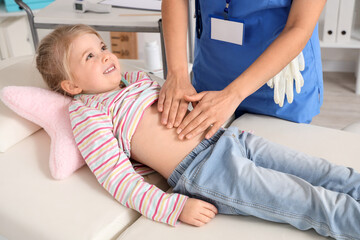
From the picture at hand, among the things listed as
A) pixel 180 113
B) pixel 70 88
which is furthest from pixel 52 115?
pixel 180 113

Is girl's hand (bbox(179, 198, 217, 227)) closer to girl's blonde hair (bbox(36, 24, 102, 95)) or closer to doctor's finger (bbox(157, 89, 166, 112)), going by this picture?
doctor's finger (bbox(157, 89, 166, 112))

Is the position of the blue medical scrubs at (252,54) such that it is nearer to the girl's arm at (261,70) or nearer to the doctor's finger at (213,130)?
the girl's arm at (261,70)

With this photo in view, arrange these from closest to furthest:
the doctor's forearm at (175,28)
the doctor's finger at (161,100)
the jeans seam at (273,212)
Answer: the jeans seam at (273,212) < the doctor's finger at (161,100) < the doctor's forearm at (175,28)

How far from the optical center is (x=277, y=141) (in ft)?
4.72

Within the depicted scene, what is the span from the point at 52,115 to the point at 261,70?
0.71 m

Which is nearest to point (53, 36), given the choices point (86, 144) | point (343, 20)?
point (86, 144)

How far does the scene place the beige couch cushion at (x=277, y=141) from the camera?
109 cm

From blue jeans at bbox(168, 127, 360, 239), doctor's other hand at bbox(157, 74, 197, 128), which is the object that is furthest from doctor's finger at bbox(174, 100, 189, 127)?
blue jeans at bbox(168, 127, 360, 239)

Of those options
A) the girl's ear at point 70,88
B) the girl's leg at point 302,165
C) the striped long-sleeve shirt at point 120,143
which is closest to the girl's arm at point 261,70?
the girl's leg at point 302,165

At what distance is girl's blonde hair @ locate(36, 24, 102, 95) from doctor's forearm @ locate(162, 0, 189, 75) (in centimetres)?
27

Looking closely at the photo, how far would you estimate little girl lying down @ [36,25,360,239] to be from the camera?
109cm

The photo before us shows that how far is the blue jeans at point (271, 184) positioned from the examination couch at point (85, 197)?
0.06 metres

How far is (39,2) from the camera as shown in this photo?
9.72 ft

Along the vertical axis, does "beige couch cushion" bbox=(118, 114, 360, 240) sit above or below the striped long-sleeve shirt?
below
